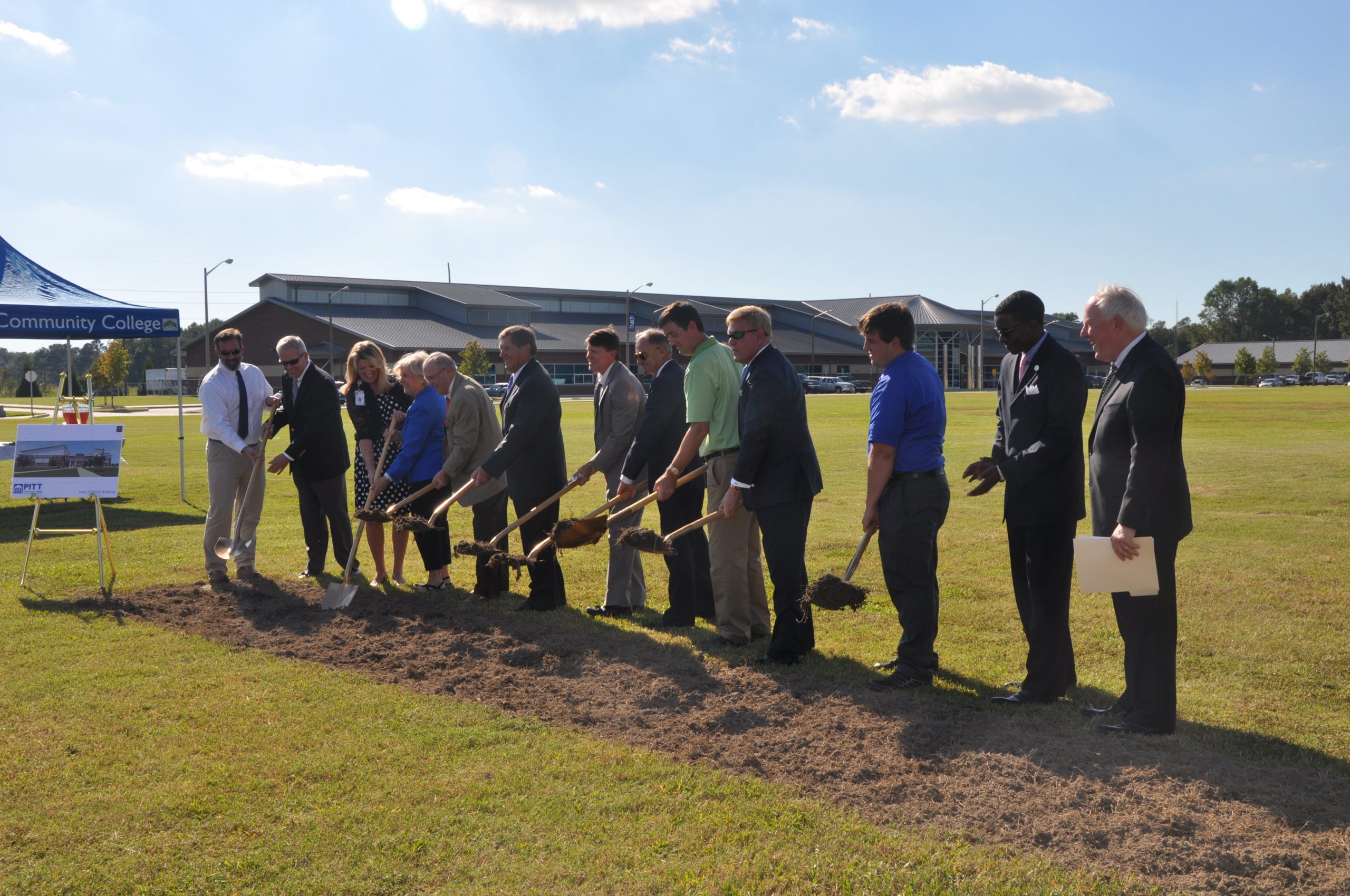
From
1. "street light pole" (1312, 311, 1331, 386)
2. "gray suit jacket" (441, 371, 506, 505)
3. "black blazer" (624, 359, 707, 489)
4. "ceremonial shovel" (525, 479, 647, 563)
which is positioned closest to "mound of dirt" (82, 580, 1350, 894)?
"ceremonial shovel" (525, 479, 647, 563)

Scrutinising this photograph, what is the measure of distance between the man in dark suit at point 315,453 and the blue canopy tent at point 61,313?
629 centimetres

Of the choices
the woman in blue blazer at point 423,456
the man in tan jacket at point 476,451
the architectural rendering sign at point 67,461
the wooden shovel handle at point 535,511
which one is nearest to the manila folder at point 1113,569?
the wooden shovel handle at point 535,511

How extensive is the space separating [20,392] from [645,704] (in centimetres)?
10935

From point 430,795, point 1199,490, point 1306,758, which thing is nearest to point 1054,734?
point 1306,758

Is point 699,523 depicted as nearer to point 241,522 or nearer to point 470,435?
point 470,435

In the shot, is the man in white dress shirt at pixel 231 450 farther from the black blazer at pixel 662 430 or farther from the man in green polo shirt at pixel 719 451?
the man in green polo shirt at pixel 719 451

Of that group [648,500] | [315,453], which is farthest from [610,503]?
Answer: [315,453]

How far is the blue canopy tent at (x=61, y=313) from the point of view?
14.6m

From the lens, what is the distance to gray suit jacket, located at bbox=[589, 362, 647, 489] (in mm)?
7816

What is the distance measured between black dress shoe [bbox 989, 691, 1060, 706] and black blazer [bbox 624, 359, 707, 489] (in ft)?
8.32

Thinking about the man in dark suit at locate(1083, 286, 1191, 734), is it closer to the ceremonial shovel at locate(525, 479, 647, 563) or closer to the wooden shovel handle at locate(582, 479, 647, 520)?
the wooden shovel handle at locate(582, 479, 647, 520)

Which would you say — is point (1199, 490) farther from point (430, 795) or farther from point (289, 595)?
point (430, 795)

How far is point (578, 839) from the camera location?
400 cm

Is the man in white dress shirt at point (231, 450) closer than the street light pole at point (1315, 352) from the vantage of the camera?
Yes
